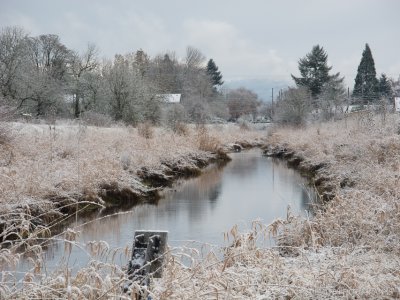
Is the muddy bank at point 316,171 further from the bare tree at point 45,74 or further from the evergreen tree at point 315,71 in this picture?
the evergreen tree at point 315,71

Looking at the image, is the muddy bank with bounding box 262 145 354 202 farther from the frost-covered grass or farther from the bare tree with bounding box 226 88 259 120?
the bare tree with bounding box 226 88 259 120

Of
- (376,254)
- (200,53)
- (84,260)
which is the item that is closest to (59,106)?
(84,260)

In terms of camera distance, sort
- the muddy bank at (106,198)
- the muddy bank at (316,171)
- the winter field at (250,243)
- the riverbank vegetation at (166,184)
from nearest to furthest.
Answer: the winter field at (250,243), the riverbank vegetation at (166,184), the muddy bank at (106,198), the muddy bank at (316,171)

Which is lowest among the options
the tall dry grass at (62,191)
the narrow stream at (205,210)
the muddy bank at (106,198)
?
the narrow stream at (205,210)

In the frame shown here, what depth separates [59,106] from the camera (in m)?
34.2

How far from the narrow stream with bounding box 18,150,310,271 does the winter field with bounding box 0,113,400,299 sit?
1.88 feet

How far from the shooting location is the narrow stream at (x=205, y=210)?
818cm

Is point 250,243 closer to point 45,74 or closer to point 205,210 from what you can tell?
point 205,210

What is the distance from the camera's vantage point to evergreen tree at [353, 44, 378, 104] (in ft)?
169

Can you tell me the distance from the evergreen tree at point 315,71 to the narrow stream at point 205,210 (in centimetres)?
3524

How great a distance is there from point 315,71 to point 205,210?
146 feet

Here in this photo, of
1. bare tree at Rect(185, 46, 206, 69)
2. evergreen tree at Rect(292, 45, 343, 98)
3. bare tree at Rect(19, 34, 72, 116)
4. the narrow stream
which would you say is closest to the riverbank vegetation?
bare tree at Rect(19, 34, 72, 116)

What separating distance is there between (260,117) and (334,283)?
6777 centimetres

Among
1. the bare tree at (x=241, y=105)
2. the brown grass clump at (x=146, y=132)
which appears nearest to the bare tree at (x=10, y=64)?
the brown grass clump at (x=146, y=132)
